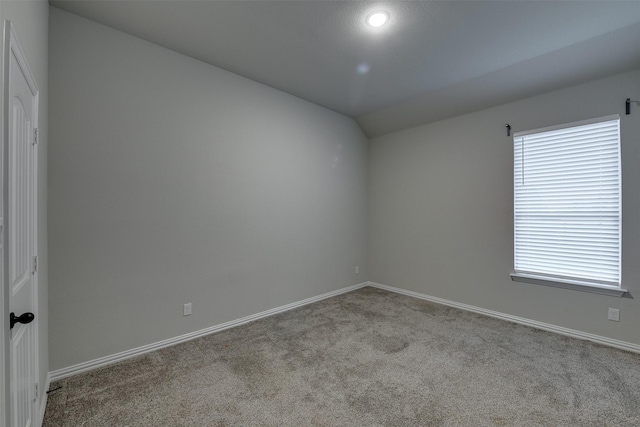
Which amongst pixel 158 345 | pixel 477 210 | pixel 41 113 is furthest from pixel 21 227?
pixel 477 210

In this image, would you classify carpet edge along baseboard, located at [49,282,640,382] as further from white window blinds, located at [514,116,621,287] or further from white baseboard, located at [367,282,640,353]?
white window blinds, located at [514,116,621,287]

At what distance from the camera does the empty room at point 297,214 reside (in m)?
1.88

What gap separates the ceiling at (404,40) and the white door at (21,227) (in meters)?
1.27

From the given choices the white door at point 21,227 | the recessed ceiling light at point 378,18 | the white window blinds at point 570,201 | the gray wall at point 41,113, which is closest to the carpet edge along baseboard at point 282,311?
the gray wall at point 41,113

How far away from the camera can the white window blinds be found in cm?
282

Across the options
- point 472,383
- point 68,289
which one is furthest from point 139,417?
point 472,383

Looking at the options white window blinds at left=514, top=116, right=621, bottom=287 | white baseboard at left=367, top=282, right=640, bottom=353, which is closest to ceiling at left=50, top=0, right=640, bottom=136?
white window blinds at left=514, top=116, right=621, bottom=287

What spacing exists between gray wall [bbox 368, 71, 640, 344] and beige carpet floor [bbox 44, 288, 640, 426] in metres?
0.41

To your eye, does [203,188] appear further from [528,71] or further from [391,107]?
[528,71]

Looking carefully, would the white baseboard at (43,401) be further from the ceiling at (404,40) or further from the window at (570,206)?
the window at (570,206)

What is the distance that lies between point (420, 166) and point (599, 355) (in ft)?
9.29

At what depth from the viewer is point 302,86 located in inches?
140

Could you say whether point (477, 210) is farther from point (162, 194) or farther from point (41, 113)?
point (41, 113)

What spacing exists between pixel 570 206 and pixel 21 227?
448 cm
